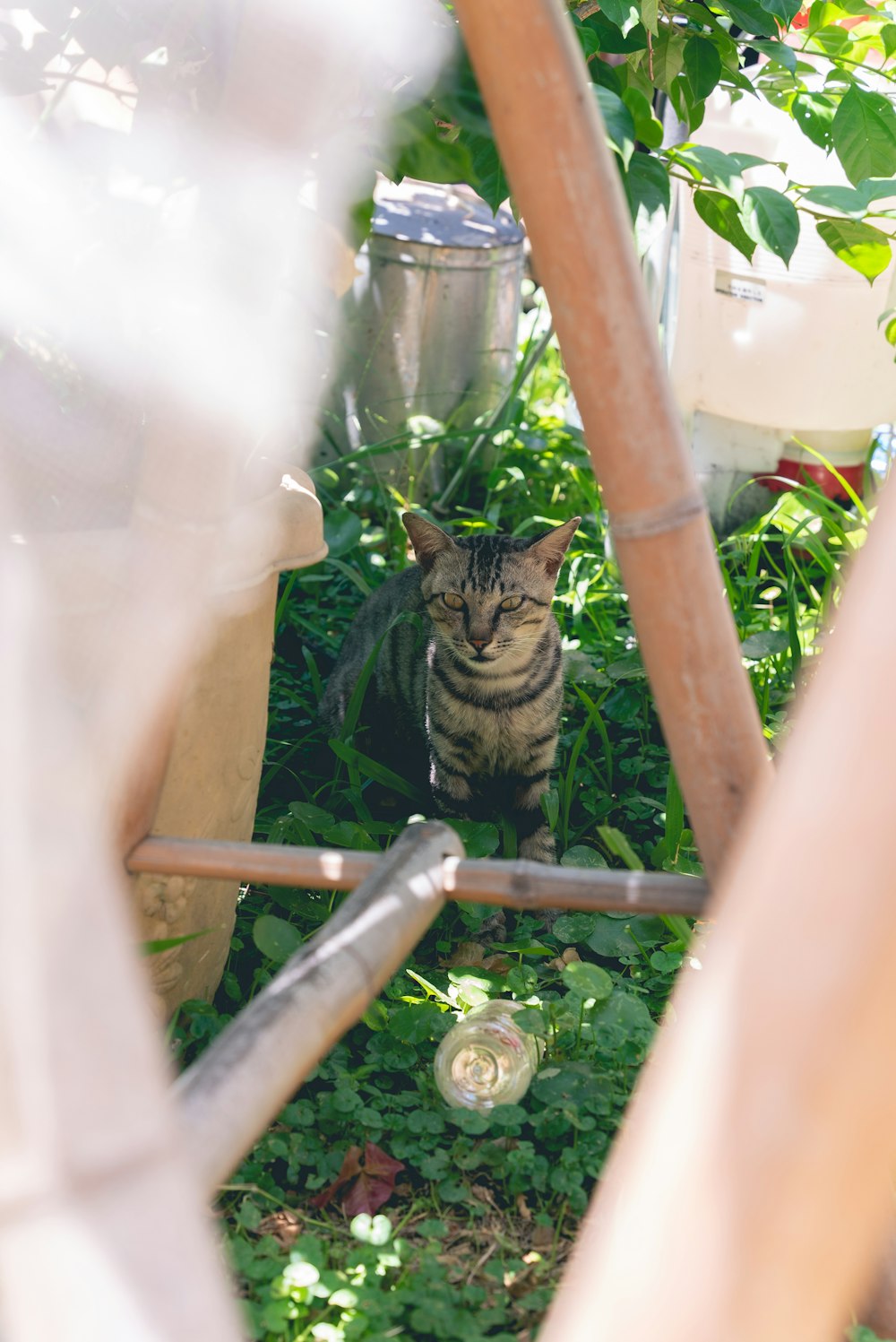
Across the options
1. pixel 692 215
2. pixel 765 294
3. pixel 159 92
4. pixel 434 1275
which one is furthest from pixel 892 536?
pixel 692 215

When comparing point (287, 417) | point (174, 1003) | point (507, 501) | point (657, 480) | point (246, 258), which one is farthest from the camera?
point (507, 501)

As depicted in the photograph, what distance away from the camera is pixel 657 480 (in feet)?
3.25

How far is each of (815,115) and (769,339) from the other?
1491 millimetres

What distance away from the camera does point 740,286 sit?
9.73 ft

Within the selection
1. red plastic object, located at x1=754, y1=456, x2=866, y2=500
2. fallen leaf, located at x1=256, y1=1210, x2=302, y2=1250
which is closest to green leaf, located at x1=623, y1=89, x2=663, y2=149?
fallen leaf, located at x1=256, y1=1210, x2=302, y2=1250

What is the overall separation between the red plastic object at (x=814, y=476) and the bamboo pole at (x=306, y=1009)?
2268mm

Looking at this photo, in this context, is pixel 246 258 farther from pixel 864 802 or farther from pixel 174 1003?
pixel 174 1003

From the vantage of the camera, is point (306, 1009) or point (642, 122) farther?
point (642, 122)

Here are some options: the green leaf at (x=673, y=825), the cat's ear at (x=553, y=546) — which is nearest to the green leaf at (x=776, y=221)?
the cat's ear at (x=553, y=546)

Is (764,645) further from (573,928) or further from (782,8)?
(782,8)

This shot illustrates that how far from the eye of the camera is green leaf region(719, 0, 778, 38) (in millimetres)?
1446

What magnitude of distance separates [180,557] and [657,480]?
1.41 ft

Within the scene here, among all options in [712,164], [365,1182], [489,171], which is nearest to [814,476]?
[712,164]

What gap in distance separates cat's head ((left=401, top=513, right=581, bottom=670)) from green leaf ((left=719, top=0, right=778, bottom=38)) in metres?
0.87
